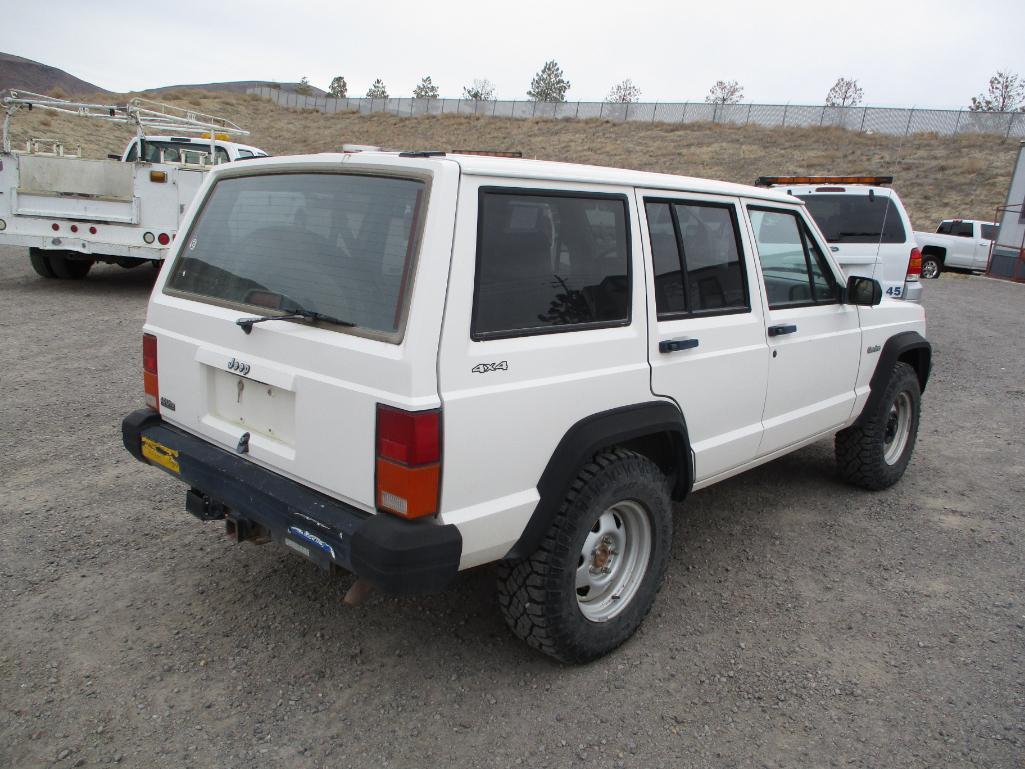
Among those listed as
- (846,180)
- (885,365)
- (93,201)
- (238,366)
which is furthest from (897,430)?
(93,201)

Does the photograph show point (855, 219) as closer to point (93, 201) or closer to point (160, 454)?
point (160, 454)

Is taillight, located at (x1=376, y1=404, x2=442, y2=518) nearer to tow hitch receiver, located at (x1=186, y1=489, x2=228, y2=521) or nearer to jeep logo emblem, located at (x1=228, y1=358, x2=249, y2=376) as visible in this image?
jeep logo emblem, located at (x1=228, y1=358, x2=249, y2=376)

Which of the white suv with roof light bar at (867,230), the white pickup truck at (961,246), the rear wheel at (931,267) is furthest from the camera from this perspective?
the white pickup truck at (961,246)

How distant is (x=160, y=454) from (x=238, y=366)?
662mm

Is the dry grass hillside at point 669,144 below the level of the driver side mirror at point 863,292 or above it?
above

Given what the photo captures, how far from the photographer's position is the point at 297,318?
252 cm

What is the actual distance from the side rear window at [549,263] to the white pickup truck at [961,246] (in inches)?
777

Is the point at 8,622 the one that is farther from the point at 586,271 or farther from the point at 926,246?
the point at 926,246

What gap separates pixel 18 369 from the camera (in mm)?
6223

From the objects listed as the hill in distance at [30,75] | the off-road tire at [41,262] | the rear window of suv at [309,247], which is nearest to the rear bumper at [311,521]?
the rear window of suv at [309,247]

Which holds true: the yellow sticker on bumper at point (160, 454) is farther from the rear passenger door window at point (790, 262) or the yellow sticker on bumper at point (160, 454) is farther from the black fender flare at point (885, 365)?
the black fender flare at point (885, 365)

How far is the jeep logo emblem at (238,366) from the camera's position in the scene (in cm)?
266

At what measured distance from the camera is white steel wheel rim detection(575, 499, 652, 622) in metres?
2.90

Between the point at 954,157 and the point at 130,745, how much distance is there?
40.2 metres
